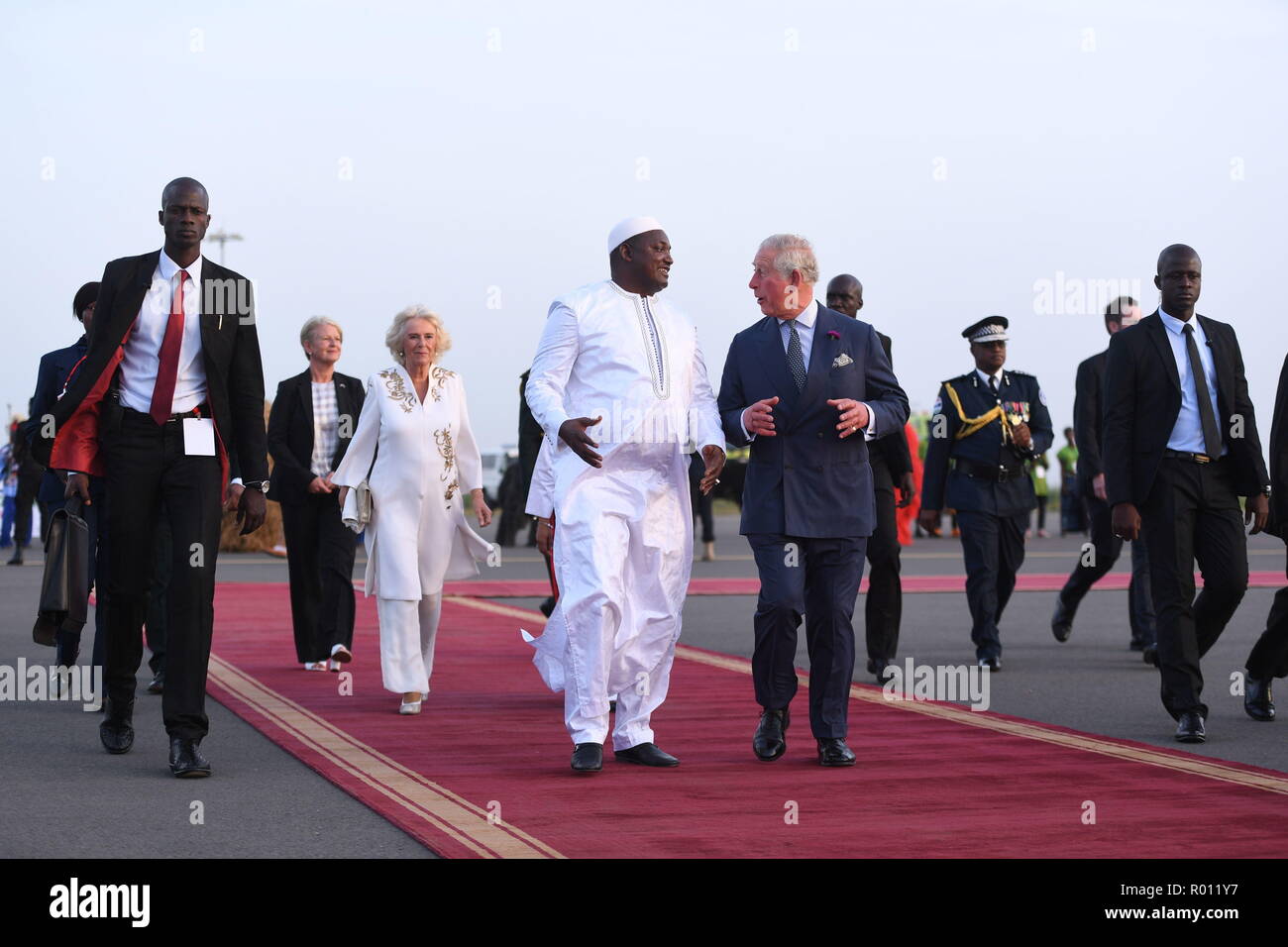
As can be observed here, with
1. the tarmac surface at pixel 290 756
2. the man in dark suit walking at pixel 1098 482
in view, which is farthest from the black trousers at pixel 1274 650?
the man in dark suit walking at pixel 1098 482

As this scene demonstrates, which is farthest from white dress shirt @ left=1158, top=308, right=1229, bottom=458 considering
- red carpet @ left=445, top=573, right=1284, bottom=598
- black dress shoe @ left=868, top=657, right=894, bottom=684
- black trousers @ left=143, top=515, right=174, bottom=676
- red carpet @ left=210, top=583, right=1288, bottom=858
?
red carpet @ left=445, top=573, right=1284, bottom=598

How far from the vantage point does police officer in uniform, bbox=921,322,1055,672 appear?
11180 millimetres

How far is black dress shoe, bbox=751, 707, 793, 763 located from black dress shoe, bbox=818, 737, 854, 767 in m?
0.20

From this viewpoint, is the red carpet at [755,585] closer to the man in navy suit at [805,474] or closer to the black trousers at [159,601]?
the black trousers at [159,601]

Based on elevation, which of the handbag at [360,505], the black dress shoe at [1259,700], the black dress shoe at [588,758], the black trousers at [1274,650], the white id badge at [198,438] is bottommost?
the black dress shoe at [1259,700]

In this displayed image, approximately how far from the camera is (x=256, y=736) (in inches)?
317

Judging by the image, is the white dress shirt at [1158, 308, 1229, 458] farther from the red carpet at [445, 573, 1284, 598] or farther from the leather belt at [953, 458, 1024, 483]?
the red carpet at [445, 573, 1284, 598]

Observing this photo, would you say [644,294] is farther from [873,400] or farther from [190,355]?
[190,355]

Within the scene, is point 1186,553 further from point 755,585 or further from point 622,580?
point 755,585

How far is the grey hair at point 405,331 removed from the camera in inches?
377

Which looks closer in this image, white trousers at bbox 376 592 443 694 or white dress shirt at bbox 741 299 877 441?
white dress shirt at bbox 741 299 877 441

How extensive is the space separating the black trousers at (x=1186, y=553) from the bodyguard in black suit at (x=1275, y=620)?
0.31 metres

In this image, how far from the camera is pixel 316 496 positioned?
10.9 metres
